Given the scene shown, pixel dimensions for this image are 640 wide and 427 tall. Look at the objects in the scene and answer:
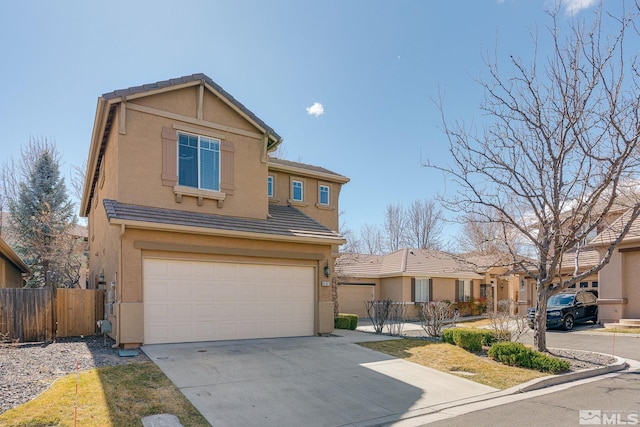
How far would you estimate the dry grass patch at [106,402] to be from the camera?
18.1ft

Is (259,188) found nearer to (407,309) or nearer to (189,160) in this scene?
(189,160)

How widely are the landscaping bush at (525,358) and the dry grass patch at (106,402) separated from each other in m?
7.39

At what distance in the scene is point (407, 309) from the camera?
80.9 ft

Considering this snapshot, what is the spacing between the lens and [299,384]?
7.82m

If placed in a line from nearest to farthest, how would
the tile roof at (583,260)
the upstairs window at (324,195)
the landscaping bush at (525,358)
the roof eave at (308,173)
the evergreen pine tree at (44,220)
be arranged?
the landscaping bush at (525,358) → the roof eave at (308,173) → the upstairs window at (324,195) → the tile roof at (583,260) → the evergreen pine tree at (44,220)

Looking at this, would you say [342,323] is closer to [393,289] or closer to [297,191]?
[297,191]

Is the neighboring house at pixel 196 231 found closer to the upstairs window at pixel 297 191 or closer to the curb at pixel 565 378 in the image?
the upstairs window at pixel 297 191

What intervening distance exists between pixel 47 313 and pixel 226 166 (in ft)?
21.4

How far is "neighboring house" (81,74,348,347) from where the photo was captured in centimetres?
1077

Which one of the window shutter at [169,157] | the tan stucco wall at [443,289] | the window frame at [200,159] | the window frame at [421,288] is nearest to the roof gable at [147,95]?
the window frame at [200,159]

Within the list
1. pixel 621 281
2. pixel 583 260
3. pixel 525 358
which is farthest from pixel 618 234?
pixel 525 358

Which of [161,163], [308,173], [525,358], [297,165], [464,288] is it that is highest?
[297,165]

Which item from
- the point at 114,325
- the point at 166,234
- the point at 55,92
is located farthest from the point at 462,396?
the point at 55,92

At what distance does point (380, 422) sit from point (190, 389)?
3294 mm
